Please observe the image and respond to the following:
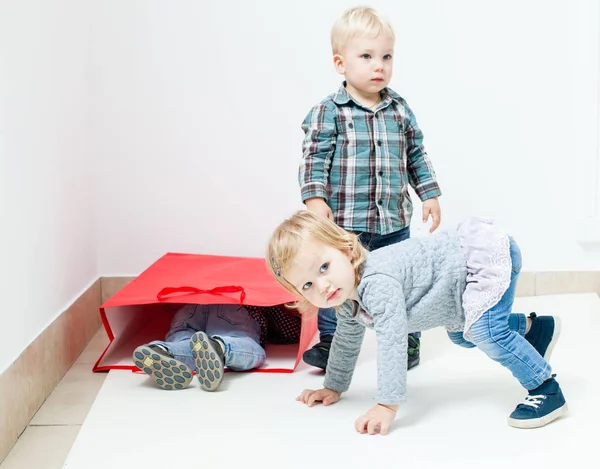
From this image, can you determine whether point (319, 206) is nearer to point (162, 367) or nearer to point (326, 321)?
point (326, 321)

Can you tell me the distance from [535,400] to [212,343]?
0.67 metres

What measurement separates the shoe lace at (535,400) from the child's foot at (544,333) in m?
0.18

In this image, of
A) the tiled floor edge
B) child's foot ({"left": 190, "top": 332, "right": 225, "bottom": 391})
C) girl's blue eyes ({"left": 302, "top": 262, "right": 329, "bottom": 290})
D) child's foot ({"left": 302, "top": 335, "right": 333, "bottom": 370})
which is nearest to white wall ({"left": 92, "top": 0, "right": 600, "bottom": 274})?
the tiled floor edge

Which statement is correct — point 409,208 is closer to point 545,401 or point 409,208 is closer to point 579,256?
point 545,401

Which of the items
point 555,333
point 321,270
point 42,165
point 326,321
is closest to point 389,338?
point 321,270

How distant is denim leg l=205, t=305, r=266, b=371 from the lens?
1.79 meters

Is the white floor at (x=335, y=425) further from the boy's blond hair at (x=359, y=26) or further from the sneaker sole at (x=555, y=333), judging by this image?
the boy's blond hair at (x=359, y=26)

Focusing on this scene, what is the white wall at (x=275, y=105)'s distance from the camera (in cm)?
246

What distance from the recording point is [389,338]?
1408 mm

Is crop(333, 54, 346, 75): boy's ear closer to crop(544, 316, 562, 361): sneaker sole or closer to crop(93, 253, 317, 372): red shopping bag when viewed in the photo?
crop(93, 253, 317, 372): red shopping bag

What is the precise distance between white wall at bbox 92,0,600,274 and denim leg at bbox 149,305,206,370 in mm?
587

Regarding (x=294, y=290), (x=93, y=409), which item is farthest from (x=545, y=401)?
(x=93, y=409)

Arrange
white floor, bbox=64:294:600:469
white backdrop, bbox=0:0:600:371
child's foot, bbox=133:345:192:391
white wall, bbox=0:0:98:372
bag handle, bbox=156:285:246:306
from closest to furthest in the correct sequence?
white floor, bbox=64:294:600:469 → white wall, bbox=0:0:98:372 → child's foot, bbox=133:345:192:391 → bag handle, bbox=156:285:246:306 → white backdrop, bbox=0:0:600:371

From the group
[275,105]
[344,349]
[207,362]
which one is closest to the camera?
[344,349]
